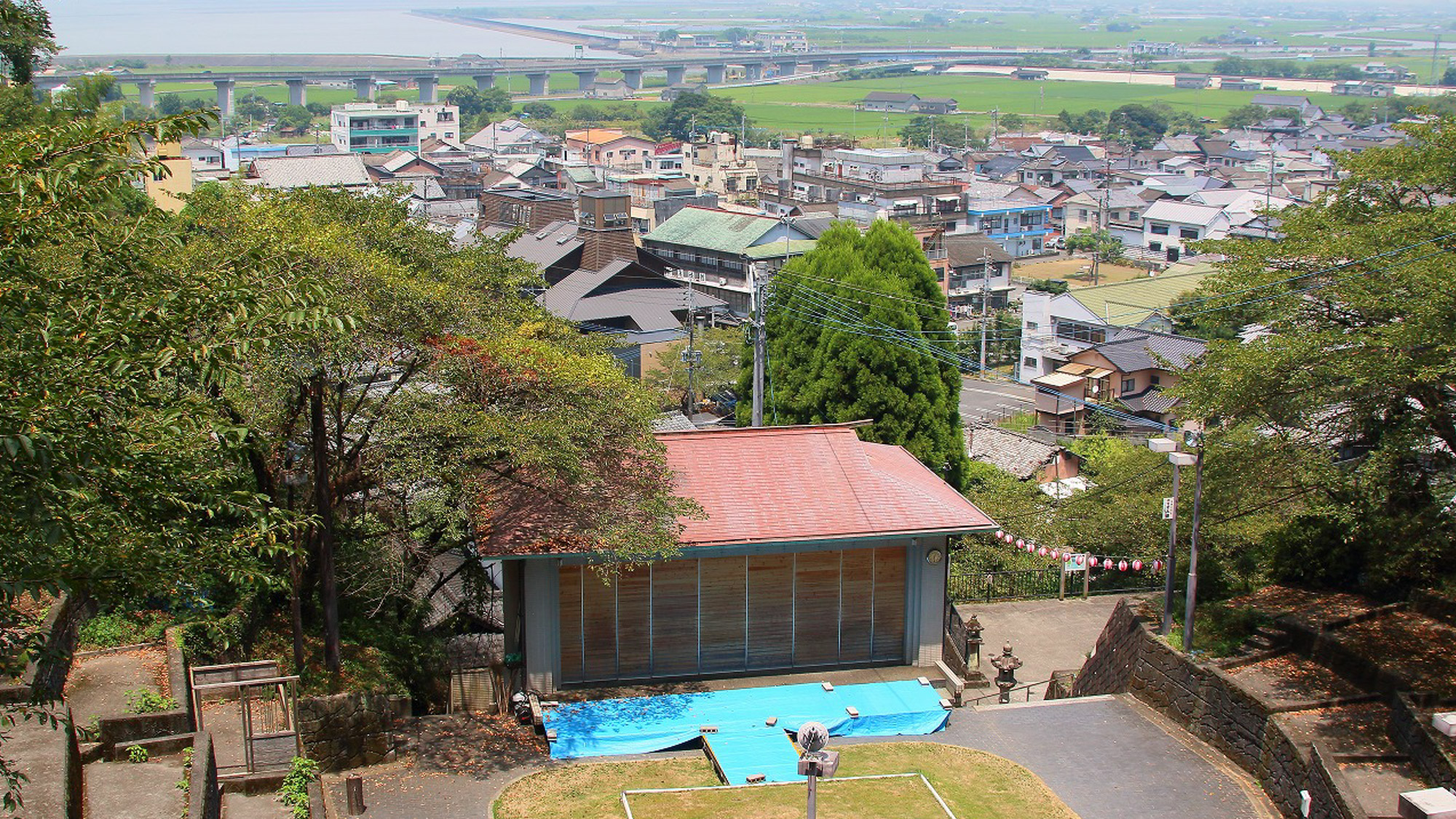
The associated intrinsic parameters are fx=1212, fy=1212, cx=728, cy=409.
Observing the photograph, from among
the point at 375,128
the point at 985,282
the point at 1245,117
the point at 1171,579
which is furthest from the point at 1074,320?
the point at 1245,117

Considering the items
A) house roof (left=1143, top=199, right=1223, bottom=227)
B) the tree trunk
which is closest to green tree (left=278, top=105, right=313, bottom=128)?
house roof (left=1143, top=199, right=1223, bottom=227)

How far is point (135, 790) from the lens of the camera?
11.0 m

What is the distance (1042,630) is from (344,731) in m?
12.4

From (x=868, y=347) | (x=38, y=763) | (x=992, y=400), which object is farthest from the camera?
(x=992, y=400)

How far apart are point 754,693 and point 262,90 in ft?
605

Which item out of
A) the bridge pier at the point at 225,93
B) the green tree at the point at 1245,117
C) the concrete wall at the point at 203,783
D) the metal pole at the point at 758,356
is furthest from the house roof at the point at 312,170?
the green tree at the point at 1245,117

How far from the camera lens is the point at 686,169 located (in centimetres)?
9594

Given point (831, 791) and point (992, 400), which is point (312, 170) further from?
point (831, 791)

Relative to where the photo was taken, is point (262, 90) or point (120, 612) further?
point (262, 90)

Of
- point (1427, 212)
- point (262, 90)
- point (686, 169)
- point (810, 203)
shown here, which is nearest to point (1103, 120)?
point (686, 169)

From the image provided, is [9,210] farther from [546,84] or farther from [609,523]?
Result: [546,84]

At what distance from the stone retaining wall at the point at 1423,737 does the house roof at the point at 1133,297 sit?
121 feet

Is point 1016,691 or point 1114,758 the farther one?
point 1016,691

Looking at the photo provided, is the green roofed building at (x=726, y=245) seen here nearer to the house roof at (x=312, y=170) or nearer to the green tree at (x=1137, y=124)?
the house roof at (x=312, y=170)
